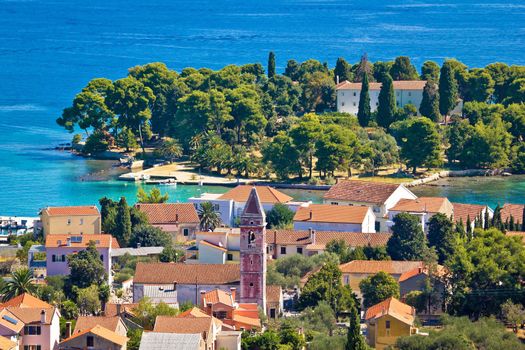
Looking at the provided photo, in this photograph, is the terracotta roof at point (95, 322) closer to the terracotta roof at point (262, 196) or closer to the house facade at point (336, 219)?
the house facade at point (336, 219)

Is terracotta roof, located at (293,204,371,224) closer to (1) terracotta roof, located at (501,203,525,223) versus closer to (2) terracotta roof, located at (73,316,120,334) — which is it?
(1) terracotta roof, located at (501,203,525,223)

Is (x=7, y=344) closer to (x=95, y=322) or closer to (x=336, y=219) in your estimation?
(x=95, y=322)

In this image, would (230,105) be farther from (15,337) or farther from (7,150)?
(15,337)

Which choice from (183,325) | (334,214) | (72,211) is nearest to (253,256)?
(183,325)

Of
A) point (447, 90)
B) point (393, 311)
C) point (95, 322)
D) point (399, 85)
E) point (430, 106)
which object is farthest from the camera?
point (399, 85)

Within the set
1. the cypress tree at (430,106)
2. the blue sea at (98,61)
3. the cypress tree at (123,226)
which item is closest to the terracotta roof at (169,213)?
the cypress tree at (123,226)

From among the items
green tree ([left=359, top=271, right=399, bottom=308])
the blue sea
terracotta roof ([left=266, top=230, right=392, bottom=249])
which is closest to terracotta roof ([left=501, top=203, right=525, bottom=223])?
terracotta roof ([left=266, top=230, right=392, bottom=249])

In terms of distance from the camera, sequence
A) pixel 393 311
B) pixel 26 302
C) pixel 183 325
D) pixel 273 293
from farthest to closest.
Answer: pixel 273 293 → pixel 26 302 → pixel 393 311 → pixel 183 325

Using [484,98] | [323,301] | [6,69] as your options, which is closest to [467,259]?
[323,301]
